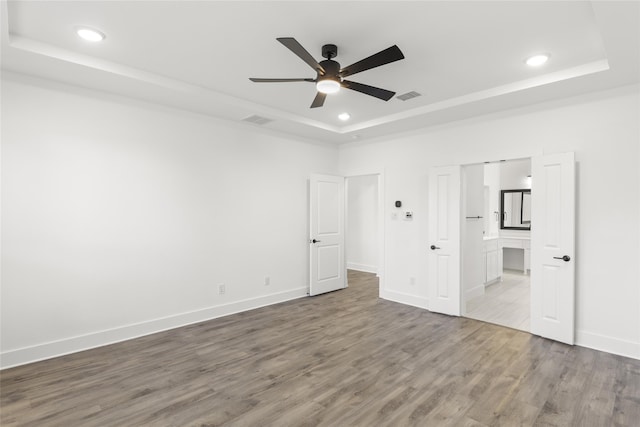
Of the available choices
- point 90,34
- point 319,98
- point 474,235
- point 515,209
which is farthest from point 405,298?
point 90,34

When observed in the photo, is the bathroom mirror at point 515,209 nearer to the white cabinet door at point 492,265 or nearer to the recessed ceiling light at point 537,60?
the white cabinet door at point 492,265

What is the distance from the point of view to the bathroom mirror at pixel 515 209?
7684 mm

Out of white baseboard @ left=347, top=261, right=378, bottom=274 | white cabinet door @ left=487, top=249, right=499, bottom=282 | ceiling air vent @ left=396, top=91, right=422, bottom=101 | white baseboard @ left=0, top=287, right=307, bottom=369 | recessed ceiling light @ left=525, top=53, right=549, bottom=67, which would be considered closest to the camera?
recessed ceiling light @ left=525, top=53, right=549, bottom=67

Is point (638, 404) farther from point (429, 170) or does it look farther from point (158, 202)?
point (158, 202)

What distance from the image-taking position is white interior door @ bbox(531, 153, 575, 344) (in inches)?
142

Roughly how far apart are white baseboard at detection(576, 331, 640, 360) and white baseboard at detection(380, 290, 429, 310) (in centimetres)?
188

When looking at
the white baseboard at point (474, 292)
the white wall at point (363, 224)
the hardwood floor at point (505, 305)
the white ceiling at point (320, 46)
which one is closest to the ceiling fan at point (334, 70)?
the white ceiling at point (320, 46)

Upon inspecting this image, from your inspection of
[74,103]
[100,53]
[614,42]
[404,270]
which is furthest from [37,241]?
[614,42]

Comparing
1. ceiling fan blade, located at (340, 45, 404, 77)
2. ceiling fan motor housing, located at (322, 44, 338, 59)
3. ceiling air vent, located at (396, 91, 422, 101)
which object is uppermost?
ceiling air vent, located at (396, 91, 422, 101)

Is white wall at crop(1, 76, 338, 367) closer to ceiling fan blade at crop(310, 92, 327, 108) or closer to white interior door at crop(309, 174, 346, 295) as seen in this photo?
white interior door at crop(309, 174, 346, 295)

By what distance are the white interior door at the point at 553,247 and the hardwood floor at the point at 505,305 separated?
414mm

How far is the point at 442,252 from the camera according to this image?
15.6 feet

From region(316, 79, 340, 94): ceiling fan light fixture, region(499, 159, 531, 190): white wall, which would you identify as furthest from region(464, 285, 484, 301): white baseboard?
region(316, 79, 340, 94): ceiling fan light fixture

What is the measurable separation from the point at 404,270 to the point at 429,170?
1.67 metres
